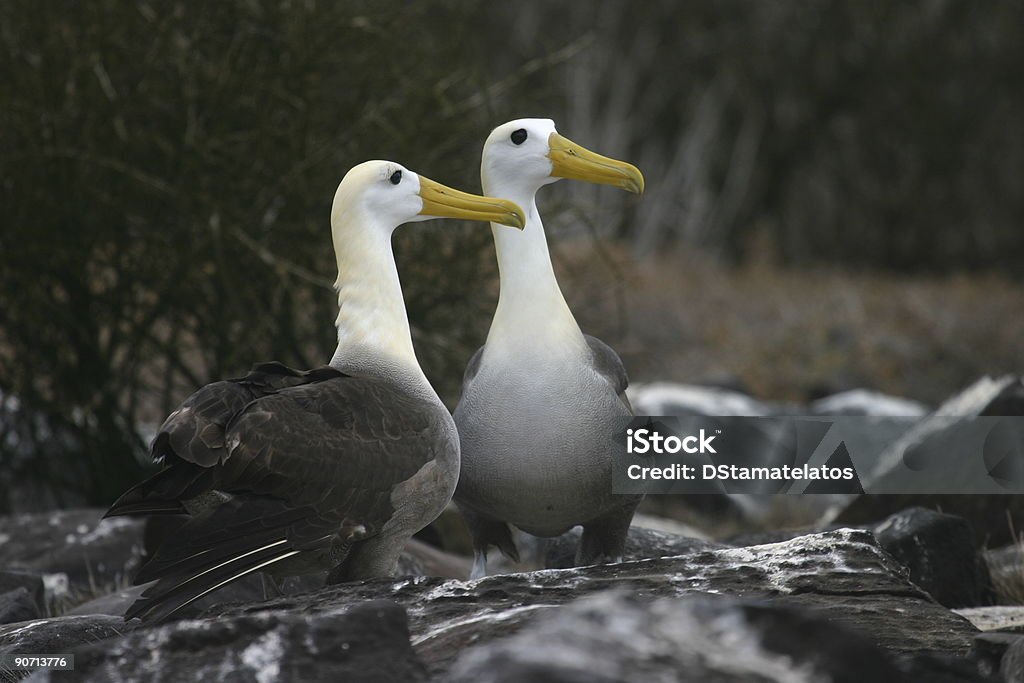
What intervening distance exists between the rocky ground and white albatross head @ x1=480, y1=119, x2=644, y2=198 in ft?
4.18

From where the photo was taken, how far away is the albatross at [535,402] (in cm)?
418

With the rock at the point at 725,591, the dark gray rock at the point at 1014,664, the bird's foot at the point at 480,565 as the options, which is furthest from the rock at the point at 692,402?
the dark gray rock at the point at 1014,664

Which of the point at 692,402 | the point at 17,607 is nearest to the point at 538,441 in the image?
the point at 17,607

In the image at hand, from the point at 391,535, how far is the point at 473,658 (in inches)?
53.5

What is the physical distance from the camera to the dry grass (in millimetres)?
11594

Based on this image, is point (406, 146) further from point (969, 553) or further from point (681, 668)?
point (681, 668)

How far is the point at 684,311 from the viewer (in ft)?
45.9

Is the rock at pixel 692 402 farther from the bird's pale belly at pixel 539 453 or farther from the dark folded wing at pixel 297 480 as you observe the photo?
the dark folded wing at pixel 297 480

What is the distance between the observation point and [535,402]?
4195mm

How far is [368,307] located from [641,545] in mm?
1614

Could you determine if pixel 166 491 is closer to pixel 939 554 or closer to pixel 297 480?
pixel 297 480

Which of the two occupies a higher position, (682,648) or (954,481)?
(954,481)

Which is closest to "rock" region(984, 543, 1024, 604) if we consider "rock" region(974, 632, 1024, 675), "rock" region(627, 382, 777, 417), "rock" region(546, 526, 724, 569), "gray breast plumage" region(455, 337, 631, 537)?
"rock" region(546, 526, 724, 569)

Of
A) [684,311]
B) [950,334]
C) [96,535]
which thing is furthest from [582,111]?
[96,535]
